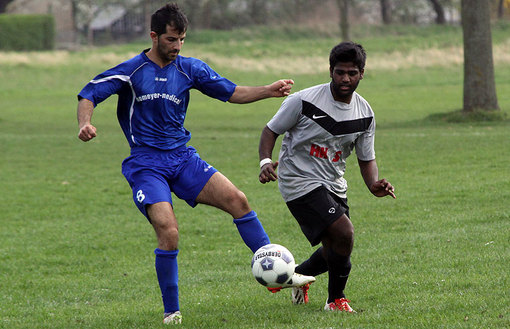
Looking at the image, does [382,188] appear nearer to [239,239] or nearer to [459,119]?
[239,239]

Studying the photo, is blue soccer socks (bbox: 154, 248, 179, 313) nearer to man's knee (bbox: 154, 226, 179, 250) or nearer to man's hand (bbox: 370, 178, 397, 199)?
man's knee (bbox: 154, 226, 179, 250)

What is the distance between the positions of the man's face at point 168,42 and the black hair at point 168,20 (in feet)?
0.09

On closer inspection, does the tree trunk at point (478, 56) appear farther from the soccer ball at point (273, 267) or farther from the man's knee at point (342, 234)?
the soccer ball at point (273, 267)

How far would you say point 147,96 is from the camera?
19.7 ft

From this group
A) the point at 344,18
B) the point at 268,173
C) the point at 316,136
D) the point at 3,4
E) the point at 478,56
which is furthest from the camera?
the point at 3,4

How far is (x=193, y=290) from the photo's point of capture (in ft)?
23.9

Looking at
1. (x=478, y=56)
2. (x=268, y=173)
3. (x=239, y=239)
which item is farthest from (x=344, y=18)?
(x=268, y=173)

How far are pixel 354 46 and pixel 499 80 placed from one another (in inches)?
1123

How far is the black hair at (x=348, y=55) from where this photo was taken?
568 cm

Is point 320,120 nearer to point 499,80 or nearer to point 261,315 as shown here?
point 261,315

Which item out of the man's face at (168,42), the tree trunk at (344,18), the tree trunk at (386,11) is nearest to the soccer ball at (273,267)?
the man's face at (168,42)

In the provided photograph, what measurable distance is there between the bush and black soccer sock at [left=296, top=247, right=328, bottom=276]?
4532 centimetres

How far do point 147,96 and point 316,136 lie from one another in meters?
1.26

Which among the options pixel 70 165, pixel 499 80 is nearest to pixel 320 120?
pixel 70 165
